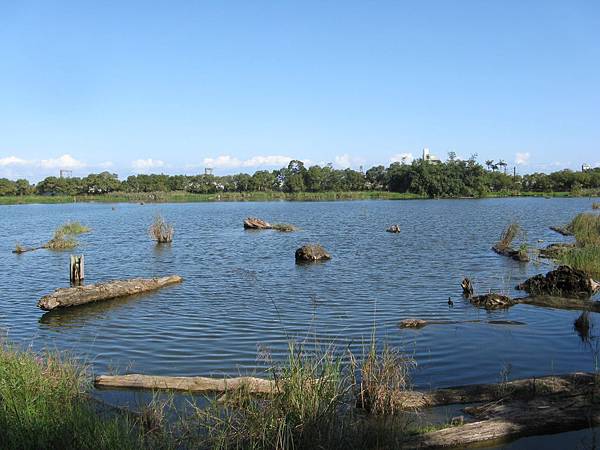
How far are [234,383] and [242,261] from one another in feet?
57.2

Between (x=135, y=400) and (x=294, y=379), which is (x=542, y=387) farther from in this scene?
(x=135, y=400)

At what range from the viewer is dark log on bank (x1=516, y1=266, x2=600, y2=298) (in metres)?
15.7

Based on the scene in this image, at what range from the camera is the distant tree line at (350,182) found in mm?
123750

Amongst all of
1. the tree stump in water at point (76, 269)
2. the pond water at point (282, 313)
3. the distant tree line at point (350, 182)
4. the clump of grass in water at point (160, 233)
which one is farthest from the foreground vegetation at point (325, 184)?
the tree stump in water at point (76, 269)

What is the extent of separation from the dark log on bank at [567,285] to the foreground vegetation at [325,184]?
4231 inches

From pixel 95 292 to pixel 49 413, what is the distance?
10133mm

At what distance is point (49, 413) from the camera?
230 inches

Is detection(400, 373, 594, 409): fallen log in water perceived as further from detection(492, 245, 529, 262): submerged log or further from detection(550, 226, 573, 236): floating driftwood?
detection(550, 226, 573, 236): floating driftwood

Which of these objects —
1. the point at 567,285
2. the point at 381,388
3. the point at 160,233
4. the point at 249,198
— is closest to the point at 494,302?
the point at 567,285

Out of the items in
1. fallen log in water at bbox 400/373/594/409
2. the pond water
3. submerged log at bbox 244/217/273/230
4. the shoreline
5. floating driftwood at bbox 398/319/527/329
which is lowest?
the pond water

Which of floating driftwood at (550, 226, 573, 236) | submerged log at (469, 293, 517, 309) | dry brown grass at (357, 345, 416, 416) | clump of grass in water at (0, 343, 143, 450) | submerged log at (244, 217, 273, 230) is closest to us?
clump of grass in water at (0, 343, 143, 450)

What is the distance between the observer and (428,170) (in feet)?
412

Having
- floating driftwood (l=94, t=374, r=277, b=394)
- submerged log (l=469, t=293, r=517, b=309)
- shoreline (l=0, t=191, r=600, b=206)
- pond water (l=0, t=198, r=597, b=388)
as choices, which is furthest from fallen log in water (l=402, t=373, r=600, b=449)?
shoreline (l=0, t=191, r=600, b=206)

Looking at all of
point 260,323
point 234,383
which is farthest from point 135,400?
point 260,323
